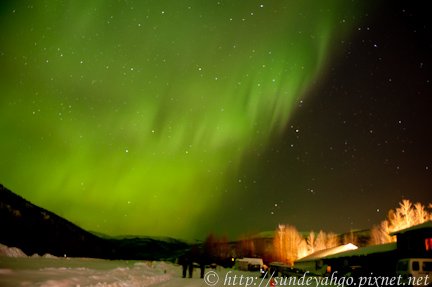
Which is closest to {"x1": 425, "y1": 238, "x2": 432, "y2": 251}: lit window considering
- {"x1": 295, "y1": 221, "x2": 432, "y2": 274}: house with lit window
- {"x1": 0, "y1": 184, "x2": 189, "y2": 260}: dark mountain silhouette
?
{"x1": 295, "y1": 221, "x2": 432, "y2": 274}: house with lit window

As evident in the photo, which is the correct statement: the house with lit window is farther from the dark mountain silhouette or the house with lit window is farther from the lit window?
the dark mountain silhouette

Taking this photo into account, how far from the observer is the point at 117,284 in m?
15.8

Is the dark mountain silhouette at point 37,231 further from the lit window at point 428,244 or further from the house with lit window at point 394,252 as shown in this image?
the lit window at point 428,244

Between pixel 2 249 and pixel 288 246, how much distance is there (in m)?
104

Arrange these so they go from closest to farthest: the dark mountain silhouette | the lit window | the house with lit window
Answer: the lit window
the house with lit window
the dark mountain silhouette

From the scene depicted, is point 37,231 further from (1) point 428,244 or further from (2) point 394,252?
(1) point 428,244

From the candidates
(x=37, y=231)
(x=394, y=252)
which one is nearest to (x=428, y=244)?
(x=394, y=252)

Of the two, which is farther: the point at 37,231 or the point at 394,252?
the point at 37,231

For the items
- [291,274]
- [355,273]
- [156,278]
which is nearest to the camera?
[156,278]

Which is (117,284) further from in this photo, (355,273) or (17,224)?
(17,224)

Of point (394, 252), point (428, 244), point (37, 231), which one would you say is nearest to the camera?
point (428, 244)

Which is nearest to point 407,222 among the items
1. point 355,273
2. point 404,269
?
point 355,273

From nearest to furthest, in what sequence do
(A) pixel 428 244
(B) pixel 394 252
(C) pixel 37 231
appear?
(A) pixel 428 244 → (B) pixel 394 252 → (C) pixel 37 231

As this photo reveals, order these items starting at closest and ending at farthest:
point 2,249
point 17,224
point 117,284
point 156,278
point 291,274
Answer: point 117,284, point 156,278, point 2,249, point 291,274, point 17,224
